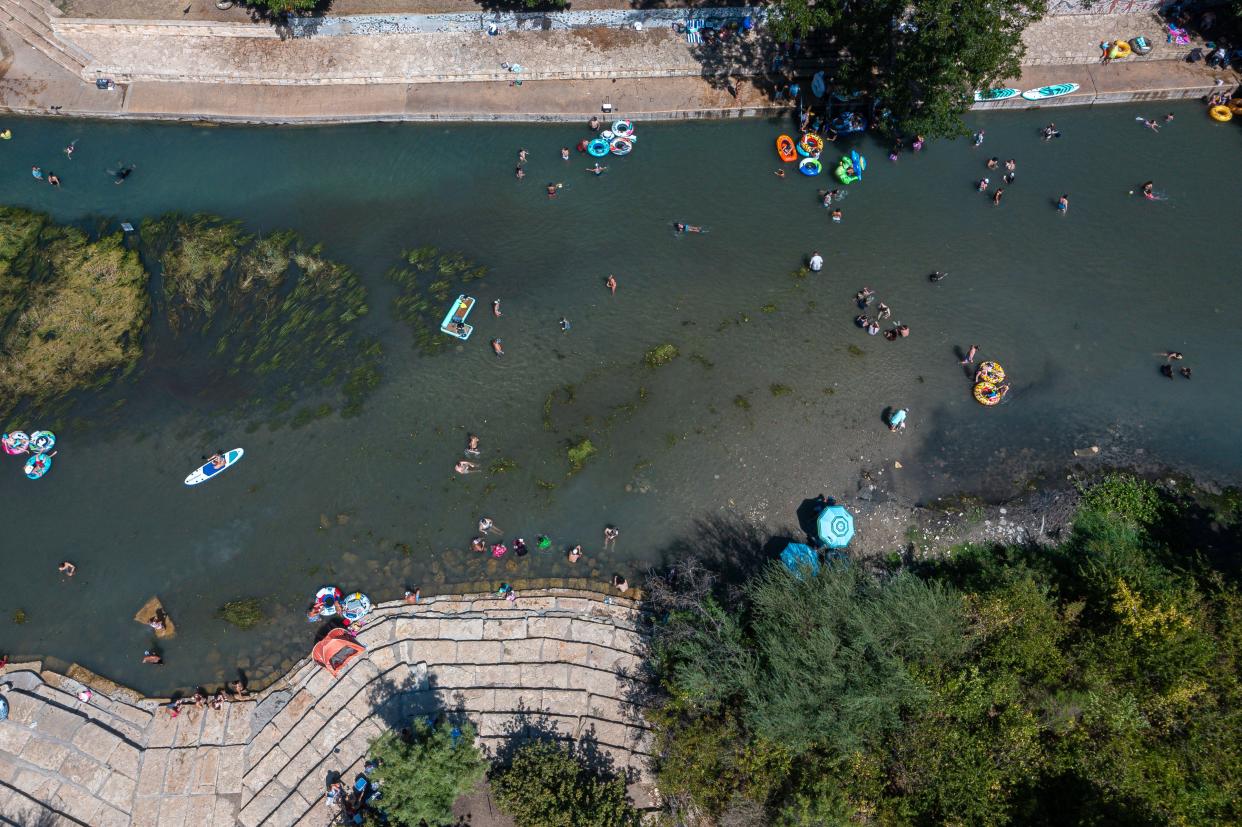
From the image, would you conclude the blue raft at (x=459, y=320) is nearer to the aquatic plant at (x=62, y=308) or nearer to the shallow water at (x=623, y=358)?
the shallow water at (x=623, y=358)

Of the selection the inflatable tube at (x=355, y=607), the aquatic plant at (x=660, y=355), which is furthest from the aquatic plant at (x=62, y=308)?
the aquatic plant at (x=660, y=355)

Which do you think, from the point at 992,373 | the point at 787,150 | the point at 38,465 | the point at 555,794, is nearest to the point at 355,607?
the point at 555,794

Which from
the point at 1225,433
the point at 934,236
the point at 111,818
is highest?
the point at 934,236

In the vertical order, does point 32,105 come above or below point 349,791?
above

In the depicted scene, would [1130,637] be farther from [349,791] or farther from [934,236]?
[349,791]

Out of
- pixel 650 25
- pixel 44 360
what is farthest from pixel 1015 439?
pixel 44 360

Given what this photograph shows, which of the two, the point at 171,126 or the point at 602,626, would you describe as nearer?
the point at 602,626
